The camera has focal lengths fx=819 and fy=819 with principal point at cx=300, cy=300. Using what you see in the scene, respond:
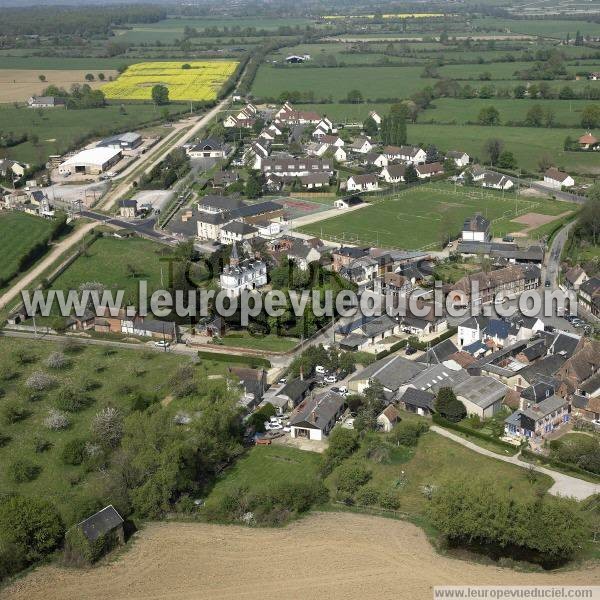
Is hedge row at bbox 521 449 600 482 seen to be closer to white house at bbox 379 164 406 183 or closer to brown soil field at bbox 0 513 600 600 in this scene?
brown soil field at bbox 0 513 600 600

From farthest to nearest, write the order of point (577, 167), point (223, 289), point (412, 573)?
point (577, 167)
point (223, 289)
point (412, 573)

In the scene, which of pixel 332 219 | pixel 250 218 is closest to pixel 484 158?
pixel 332 219

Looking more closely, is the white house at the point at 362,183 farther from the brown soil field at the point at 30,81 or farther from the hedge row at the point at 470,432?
the brown soil field at the point at 30,81

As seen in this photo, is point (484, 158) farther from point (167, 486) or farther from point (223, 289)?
point (167, 486)

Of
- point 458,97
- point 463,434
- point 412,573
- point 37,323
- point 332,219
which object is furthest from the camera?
point 458,97

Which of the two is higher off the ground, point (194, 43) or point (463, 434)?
point (194, 43)

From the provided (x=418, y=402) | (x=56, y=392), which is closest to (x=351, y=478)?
(x=418, y=402)

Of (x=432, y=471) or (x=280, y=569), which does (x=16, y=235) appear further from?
(x=280, y=569)
